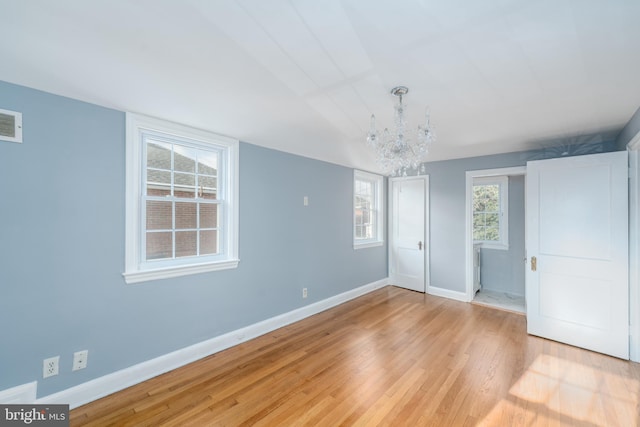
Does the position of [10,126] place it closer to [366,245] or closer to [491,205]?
[366,245]

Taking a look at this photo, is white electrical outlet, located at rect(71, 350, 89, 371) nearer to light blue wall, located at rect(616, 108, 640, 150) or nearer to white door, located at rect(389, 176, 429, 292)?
white door, located at rect(389, 176, 429, 292)

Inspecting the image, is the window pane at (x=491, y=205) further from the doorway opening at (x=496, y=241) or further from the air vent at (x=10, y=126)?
the air vent at (x=10, y=126)

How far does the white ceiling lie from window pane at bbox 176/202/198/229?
80 cm

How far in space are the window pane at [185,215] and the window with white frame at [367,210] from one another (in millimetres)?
2671

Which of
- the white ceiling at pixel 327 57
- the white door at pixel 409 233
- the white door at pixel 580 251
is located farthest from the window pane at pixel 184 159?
the white door at pixel 580 251

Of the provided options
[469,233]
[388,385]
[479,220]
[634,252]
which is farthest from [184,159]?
[479,220]

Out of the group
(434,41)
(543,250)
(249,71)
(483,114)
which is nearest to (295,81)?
(249,71)

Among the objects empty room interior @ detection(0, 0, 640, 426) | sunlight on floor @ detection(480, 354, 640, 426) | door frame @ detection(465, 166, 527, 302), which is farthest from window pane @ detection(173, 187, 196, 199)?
door frame @ detection(465, 166, 527, 302)

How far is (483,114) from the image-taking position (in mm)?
2662

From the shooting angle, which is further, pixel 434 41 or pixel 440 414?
pixel 440 414

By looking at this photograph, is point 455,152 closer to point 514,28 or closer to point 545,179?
point 545,179

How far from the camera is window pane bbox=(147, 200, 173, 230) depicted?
2.43 m

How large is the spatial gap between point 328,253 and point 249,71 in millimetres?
2798

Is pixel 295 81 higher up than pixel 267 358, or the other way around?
pixel 295 81
